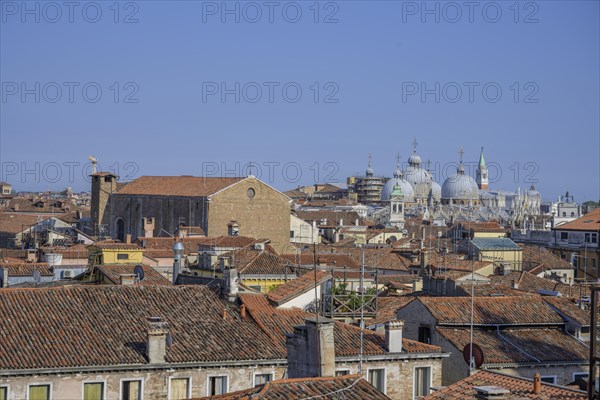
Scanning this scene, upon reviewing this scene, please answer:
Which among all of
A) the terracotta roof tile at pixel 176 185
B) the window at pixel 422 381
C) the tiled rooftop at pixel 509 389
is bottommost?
the window at pixel 422 381

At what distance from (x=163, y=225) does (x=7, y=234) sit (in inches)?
359

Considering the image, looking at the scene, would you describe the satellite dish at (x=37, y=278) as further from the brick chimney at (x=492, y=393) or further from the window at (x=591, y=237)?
the window at (x=591, y=237)

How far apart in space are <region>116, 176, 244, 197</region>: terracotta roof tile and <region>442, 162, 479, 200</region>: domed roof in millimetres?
99378

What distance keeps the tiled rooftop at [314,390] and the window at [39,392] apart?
3686mm

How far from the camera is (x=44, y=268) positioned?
30.6 m

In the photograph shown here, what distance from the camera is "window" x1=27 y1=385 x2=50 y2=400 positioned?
579 inches

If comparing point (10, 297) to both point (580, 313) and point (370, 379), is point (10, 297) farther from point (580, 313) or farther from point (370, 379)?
point (580, 313)

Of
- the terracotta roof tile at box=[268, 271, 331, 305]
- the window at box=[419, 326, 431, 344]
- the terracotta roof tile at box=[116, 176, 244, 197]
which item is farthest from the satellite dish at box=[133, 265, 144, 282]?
the terracotta roof tile at box=[116, 176, 244, 197]

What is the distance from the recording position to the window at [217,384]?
16.0 m

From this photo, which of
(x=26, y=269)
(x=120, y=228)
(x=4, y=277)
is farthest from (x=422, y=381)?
(x=120, y=228)

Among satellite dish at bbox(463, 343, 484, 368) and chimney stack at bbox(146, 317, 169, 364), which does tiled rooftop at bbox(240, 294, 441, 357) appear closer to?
satellite dish at bbox(463, 343, 484, 368)

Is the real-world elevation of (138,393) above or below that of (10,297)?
below

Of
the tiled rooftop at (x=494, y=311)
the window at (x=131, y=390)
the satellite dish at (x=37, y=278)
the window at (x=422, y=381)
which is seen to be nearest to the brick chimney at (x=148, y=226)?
the satellite dish at (x=37, y=278)

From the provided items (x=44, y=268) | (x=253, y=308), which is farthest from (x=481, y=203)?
(x=253, y=308)
